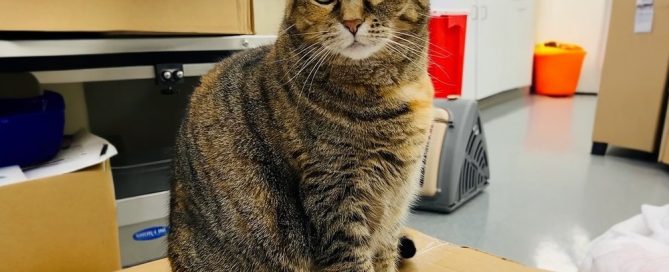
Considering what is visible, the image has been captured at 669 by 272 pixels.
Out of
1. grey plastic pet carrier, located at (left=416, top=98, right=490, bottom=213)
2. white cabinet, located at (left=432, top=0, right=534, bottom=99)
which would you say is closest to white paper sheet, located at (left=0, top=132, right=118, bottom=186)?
grey plastic pet carrier, located at (left=416, top=98, right=490, bottom=213)

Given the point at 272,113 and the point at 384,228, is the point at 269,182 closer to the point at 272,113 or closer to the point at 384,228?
the point at 272,113

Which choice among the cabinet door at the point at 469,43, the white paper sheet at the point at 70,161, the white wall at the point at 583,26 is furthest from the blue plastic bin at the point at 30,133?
the white wall at the point at 583,26

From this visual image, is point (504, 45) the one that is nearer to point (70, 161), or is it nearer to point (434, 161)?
point (434, 161)

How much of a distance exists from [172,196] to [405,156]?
484 mm

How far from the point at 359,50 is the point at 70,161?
0.75 m

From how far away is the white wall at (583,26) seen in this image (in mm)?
4391

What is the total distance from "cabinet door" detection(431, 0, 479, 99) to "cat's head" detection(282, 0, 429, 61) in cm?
243

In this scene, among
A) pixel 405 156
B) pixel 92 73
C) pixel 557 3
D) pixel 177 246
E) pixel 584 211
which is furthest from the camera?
pixel 557 3

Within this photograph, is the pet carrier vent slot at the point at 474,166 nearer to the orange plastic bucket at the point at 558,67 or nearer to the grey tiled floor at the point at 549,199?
the grey tiled floor at the point at 549,199

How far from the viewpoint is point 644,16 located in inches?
87.0

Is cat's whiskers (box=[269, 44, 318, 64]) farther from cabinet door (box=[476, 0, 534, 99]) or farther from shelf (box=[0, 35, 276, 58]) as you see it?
cabinet door (box=[476, 0, 534, 99])

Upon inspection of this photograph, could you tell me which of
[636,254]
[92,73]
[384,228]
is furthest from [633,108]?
[92,73]

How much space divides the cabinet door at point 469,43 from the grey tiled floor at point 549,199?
18.4 inches

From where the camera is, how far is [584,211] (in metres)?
1.72
